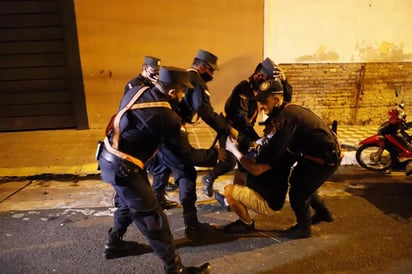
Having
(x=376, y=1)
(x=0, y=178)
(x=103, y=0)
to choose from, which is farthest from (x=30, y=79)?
(x=376, y=1)

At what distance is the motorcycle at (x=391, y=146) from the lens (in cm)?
540

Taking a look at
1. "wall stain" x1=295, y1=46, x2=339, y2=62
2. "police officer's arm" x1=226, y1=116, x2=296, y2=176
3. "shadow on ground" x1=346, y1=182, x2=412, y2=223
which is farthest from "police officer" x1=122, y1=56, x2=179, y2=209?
"wall stain" x1=295, y1=46, x2=339, y2=62

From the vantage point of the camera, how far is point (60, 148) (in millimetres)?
6902

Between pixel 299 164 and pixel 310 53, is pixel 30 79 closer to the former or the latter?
pixel 310 53

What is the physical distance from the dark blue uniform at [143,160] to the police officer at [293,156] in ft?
3.04

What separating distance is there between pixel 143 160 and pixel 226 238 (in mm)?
1349

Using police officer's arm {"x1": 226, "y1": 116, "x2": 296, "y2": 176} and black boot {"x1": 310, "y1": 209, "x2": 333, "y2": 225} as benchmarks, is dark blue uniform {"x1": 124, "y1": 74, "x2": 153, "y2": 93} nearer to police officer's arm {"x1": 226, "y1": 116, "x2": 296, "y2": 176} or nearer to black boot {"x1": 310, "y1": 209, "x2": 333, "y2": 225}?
police officer's arm {"x1": 226, "y1": 116, "x2": 296, "y2": 176}

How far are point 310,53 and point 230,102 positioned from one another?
3.83m

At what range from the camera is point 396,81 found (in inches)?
317

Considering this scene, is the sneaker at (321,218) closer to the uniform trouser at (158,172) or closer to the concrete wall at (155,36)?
the uniform trouser at (158,172)

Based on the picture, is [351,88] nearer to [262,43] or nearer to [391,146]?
[262,43]


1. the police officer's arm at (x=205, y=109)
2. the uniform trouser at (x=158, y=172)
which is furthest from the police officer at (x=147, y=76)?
the uniform trouser at (x=158, y=172)

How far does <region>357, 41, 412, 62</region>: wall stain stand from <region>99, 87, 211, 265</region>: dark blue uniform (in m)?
6.25

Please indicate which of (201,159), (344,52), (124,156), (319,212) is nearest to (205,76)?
(201,159)
